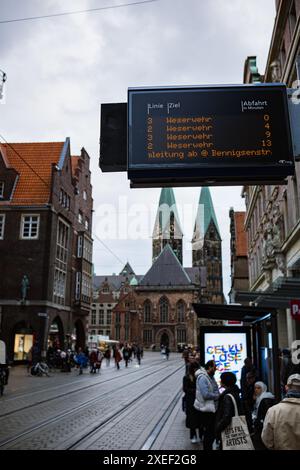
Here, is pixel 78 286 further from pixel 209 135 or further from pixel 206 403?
pixel 209 135

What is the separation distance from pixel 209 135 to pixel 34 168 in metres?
30.7

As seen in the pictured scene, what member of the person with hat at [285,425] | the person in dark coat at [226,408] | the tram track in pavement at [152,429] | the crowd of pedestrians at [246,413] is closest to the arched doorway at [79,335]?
the tram track in pavement at [152,429]

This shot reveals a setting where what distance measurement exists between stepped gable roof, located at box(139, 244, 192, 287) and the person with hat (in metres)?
88.6

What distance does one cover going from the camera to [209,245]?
119000 mm

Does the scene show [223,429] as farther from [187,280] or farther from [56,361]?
[187,280]

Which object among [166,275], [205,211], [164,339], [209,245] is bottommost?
[164,339]

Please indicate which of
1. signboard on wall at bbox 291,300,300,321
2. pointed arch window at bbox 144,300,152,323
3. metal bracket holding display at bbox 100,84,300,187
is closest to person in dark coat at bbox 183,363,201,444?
signboard on wall at bbox 291,300,300,321

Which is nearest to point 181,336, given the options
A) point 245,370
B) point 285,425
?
point 245,370

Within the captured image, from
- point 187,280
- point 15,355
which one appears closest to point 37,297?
point 15,355

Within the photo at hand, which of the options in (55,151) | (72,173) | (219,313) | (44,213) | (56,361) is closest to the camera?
(219,313)

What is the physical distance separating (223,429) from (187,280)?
88.8m

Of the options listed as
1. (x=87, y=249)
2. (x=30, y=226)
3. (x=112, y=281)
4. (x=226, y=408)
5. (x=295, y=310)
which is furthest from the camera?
(x=112, y=281)

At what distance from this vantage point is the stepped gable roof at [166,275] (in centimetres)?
9388
